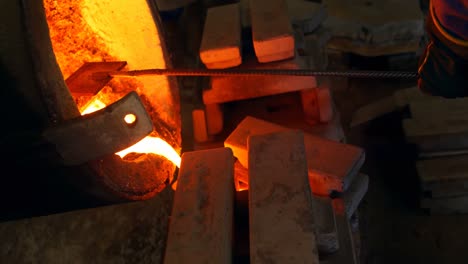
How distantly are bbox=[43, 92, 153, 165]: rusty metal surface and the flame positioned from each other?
48 centimetres

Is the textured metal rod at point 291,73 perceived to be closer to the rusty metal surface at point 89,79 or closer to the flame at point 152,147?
the rusty metal surface at point 89,79

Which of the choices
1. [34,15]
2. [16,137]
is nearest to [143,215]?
[16,137]

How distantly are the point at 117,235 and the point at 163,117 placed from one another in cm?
92

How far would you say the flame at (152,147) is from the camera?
71.9 inches

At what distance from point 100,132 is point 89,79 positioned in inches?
24.0

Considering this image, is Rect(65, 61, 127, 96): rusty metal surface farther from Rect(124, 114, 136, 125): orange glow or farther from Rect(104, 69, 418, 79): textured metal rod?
Rect(124, 114, 136, 125): orange glow

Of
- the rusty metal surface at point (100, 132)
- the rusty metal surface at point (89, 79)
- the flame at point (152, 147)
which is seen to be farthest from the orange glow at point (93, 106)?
the rusty metal surface at point (100, 132)

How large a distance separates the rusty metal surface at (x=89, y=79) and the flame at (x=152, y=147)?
127mm

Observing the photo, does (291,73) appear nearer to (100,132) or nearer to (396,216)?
(100,132)

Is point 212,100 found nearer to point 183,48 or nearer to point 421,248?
point 421,248

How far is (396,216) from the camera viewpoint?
305 cm

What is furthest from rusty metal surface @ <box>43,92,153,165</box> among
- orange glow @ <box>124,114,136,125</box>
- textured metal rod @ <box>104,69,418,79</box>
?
textured metal rod @ <box>104,69,418,79</box>

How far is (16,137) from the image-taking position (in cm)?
128

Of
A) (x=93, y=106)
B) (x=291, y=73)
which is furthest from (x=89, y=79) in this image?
(x=291, y=73)
